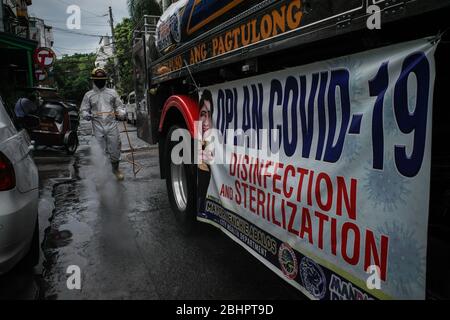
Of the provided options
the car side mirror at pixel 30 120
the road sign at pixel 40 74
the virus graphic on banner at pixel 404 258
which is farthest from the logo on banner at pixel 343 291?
the road sign at pixel 40 74

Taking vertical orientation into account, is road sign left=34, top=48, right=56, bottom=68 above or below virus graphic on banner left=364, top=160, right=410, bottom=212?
above

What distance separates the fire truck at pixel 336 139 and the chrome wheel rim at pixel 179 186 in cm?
113

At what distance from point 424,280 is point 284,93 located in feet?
3.93

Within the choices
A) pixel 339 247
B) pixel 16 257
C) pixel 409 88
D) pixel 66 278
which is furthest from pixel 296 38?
pixel 66 278

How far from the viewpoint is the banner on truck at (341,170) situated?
1.46m

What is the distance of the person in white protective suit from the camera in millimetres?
A: 6820

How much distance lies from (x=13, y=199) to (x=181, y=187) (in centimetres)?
198

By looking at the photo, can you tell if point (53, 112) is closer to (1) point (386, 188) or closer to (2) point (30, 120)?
(2) point (30, 120)

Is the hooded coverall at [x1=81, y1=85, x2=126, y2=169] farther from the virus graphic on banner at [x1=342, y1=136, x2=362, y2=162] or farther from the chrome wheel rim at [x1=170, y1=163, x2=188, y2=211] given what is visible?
the virus graphic on banner at [x1=342, y1=136, x2=362, y2=162]

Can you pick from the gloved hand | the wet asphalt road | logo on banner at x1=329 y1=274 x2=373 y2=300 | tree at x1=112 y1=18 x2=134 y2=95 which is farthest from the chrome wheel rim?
tree at x1=112 y1=18 x2=134 y2=95

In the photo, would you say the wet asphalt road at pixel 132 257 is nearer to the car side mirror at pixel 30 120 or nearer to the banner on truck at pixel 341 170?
the banner on truck at pixel 341 170

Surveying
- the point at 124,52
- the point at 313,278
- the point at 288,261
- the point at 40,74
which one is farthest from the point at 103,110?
the point at 124,52

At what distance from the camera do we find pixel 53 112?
407 inches

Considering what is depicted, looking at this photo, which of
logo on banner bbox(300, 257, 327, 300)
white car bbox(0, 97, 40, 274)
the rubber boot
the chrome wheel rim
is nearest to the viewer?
logo on banner bbox(300, 257, 327, 300)
